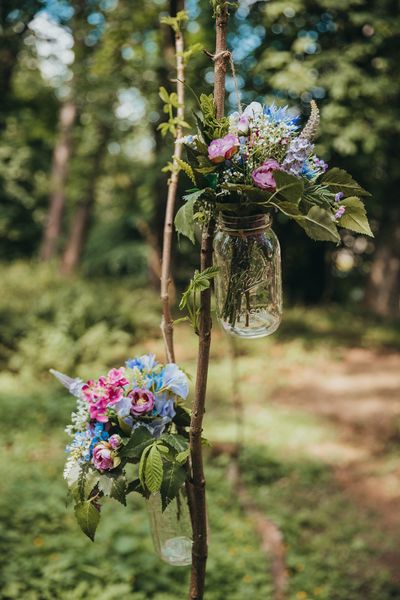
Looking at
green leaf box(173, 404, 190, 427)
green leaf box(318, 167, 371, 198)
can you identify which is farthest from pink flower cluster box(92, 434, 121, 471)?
green leaf box(318, 167, 371, 198)

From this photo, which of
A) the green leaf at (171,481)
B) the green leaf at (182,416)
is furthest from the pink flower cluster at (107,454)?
the green leaf at (182,416)

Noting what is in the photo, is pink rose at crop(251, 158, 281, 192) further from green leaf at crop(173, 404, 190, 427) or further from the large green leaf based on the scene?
green leaf at crop(173, 404, 190, 427)

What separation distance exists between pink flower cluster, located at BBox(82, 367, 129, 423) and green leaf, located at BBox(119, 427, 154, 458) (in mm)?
81

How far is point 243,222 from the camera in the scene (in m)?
1.43

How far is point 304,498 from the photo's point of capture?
203 inches

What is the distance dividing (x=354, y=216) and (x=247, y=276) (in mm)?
290

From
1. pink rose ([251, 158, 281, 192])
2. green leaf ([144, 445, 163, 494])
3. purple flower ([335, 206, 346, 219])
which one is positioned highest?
pink rose ([251, 158, 281, 192])

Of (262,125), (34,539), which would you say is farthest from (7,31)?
(262,125)

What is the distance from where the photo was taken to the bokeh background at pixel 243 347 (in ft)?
12.4

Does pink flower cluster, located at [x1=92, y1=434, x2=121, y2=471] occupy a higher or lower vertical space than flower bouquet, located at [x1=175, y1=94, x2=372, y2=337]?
lower

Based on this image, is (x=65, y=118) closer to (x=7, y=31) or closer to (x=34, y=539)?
(x=7, y=31)

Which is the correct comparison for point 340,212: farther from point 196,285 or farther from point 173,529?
point 173,529

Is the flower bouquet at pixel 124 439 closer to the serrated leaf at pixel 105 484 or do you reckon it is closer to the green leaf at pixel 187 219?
the serrated leaf at pixel 105 484

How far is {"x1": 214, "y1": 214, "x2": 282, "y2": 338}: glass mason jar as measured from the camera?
1.46 meters
